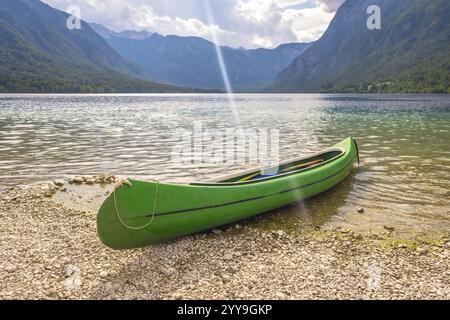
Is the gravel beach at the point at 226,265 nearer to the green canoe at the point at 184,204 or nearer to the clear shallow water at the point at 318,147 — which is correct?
the green canoe at the point at 184,204

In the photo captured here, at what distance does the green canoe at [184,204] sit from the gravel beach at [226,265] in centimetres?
60

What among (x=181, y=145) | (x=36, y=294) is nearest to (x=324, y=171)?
(x=36, y=294)

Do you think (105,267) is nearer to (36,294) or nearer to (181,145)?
(36,294)

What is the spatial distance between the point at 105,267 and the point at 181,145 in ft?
68.2

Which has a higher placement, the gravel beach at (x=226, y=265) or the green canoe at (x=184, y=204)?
the green canoe at (x=184, y=204)

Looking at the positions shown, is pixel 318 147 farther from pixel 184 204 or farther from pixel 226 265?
pixel 226 265

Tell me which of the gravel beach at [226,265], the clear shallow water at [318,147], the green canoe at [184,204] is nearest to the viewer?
the gravel beach at [226,265]

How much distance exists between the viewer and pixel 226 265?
9219 mm

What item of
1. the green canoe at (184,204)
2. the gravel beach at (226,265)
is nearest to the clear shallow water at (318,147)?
the green canoe at (184,204)

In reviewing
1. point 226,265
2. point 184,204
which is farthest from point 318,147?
point 226,265

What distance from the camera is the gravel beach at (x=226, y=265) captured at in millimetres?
7934

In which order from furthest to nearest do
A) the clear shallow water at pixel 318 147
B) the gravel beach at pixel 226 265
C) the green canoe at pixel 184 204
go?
the clear shallow water at pixel 318 147 → the green canoe at pixel 184 204 → the gravel beach at pixel 226 265

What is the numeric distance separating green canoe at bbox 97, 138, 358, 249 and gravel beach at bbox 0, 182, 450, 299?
602 mm

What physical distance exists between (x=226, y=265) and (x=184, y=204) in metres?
2.04
